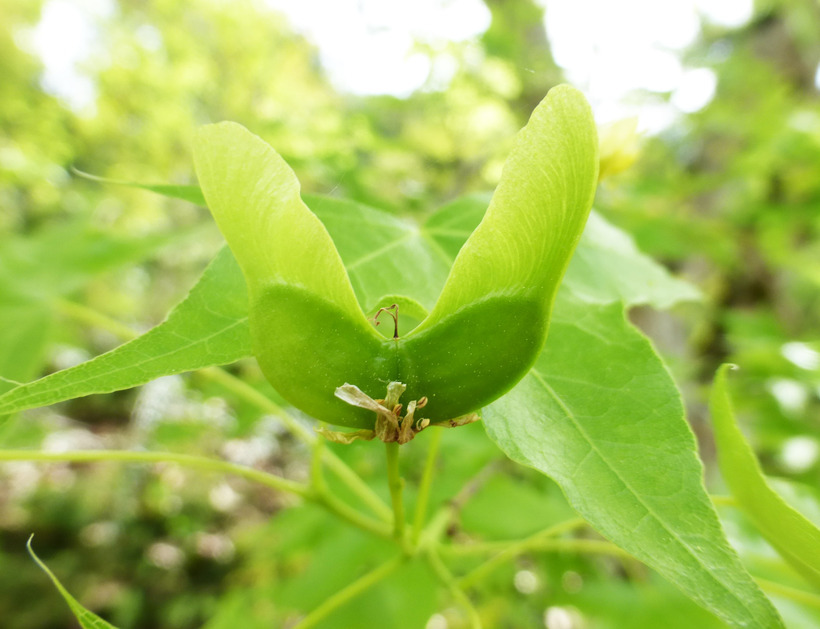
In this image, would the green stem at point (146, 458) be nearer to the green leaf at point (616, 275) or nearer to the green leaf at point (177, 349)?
the green leaf at point (177, 349)

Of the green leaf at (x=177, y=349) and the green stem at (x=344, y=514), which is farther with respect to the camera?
the green stem at (x=344, y=514)

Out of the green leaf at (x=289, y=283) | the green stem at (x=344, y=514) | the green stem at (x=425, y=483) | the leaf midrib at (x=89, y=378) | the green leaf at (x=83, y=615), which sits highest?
the green leaf at (x=289, y=283)

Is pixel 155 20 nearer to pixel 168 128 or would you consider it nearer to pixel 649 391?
pixel 168 128

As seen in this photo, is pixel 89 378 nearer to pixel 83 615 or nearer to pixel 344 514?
pixel 83 615

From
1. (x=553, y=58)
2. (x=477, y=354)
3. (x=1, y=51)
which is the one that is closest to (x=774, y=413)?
(x=553, y=58)

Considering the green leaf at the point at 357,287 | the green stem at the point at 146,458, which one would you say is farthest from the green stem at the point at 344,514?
the green leaf at the point at 357,287

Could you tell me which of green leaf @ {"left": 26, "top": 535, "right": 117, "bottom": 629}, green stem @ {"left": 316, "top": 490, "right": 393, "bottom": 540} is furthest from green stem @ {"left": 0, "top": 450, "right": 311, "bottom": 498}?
green leaf @ {"left": 26, "top": 535, "right": 117, "bottom": 629}
